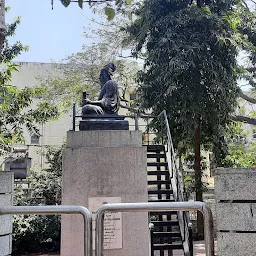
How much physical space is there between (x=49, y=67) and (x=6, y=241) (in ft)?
71.9

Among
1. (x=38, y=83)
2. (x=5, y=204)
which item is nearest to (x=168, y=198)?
(x=5, y=204)

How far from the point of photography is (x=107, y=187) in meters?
6.33

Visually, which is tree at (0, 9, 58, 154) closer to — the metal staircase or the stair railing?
the metal staircase

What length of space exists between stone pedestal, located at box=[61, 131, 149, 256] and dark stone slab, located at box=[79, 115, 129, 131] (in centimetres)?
47

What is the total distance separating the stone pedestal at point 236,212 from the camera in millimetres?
2834

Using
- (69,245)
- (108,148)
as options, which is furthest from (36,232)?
(108,148)

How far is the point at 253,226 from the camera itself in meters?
2.83

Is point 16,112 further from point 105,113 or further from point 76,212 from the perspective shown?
point 76,212

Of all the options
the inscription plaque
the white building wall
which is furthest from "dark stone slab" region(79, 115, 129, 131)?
the white building wall

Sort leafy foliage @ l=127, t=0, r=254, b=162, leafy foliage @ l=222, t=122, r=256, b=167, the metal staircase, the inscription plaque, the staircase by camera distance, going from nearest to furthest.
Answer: the inscription plaque → the metal staircase → the staircase → leafy foliage @ l=127, t=0, r=254, b=162 → leafy foliage @ l=222, t=122, r=256, b=167

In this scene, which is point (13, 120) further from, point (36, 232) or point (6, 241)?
point (6, 241)

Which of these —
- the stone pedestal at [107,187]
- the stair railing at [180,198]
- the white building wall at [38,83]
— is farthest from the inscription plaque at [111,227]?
the white building wall at [38,83]

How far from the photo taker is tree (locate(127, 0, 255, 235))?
10.5m

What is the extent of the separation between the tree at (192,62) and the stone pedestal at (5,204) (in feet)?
25.7
